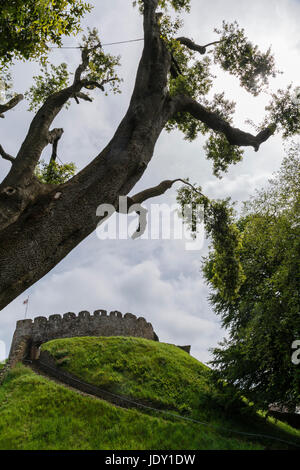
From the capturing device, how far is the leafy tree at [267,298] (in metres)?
10.7

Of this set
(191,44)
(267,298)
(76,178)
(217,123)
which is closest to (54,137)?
(76,178)

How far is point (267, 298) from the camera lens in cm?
1274

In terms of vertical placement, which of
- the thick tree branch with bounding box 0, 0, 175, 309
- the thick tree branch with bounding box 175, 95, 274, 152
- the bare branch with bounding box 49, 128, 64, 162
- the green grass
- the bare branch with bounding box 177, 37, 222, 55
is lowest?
the green grass

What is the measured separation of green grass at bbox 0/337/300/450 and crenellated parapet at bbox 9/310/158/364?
765 centimetres

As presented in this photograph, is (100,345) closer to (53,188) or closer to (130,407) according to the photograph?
(130,407)

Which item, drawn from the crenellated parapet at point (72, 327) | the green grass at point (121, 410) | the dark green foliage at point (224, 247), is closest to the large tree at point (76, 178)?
the dark green foliage at point (224, 247)

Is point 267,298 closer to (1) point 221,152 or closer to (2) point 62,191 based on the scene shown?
(1) point 221,152

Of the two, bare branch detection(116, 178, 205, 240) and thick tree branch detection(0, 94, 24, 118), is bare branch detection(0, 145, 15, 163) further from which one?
bare branch detection(116, 178, 205, 240)

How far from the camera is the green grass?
9.88 m

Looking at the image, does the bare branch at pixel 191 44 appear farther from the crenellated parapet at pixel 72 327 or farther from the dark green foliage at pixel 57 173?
the crenellated parapet at pixel 72 327

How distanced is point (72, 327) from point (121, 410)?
54.7 feet

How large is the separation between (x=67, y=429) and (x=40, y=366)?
36.0 ft

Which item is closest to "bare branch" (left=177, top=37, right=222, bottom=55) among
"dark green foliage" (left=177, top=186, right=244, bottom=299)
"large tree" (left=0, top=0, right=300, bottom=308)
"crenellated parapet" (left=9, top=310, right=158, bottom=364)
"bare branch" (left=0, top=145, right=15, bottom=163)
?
"large tree" (left=0, top=0, right=300, bottom=308)
